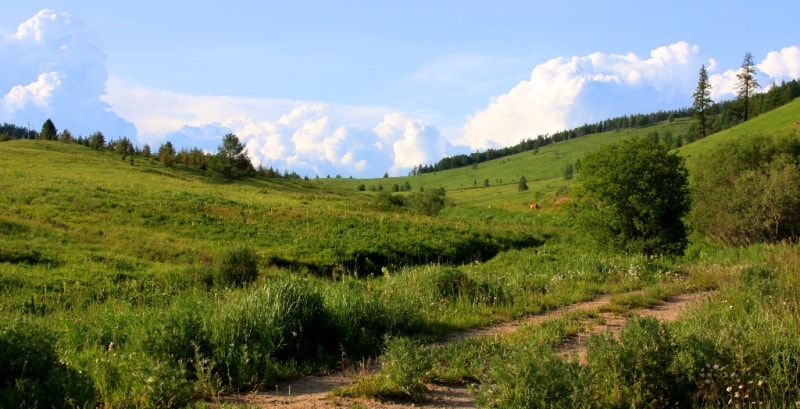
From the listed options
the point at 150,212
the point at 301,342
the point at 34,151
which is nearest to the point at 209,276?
the point at 301,342

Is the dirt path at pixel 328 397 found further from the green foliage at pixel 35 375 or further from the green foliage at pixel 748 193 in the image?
the green foliage at pixel 748 193

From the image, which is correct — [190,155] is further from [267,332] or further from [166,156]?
[267,332]

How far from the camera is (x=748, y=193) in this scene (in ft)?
94.2

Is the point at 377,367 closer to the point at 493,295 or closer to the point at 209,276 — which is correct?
the point at 493,295

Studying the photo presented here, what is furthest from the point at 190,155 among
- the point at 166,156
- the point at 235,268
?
the point at 235,268

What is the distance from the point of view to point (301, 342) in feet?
24.4

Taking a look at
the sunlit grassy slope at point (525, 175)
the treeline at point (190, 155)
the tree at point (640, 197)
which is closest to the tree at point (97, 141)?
the treeline at point (190, 155)

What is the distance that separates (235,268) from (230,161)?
6058cm

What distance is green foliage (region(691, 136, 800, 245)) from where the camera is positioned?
2734 cm

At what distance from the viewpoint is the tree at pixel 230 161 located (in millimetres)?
71000

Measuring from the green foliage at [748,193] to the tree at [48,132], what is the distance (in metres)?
86.7

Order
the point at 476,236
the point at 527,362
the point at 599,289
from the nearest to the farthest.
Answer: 1. the point at 527,362
2. the point at 599,289
3. the point at 476,236

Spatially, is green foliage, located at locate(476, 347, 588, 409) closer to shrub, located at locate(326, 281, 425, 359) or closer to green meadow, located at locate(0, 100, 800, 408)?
green meadow, located at locate(0, 100, 800, 408)

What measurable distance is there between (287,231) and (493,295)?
1987cm
